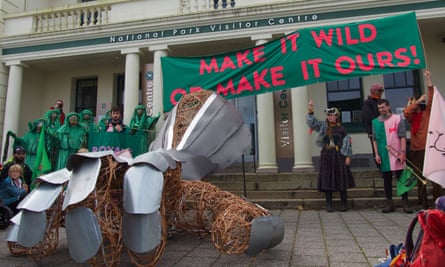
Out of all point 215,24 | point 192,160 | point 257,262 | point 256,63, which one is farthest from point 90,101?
point 257,262

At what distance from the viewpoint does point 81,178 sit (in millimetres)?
2381

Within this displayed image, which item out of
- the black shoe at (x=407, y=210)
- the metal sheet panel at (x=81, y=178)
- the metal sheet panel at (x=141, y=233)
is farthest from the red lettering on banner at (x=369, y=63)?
the metal sheet panel at (x=81, y=178)

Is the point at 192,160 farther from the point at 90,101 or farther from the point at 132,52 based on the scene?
the point at 90,101

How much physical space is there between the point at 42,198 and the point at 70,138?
15.3 ft

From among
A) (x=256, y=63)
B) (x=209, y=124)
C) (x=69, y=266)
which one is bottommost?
(x=69, y=266)

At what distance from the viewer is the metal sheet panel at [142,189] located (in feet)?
7.69

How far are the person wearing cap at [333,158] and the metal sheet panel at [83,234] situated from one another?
4359 mm

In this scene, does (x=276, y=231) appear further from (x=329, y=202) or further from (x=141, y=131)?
(x=141, y=131)

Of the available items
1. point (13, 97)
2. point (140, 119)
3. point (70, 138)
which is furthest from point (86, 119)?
point (13, 97)

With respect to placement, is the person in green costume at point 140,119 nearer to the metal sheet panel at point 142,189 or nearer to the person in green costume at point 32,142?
the person in green costume at point 32,142

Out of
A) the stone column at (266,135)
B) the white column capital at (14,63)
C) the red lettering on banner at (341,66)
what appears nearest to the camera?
the red lettering on banner at (341,66)

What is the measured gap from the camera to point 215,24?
10.4m

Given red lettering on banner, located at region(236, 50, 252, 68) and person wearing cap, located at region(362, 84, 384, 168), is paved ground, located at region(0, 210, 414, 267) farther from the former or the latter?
red lettering on banner, located at region(236, 50, 252, 68)

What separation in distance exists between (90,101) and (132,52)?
3.94 metres
